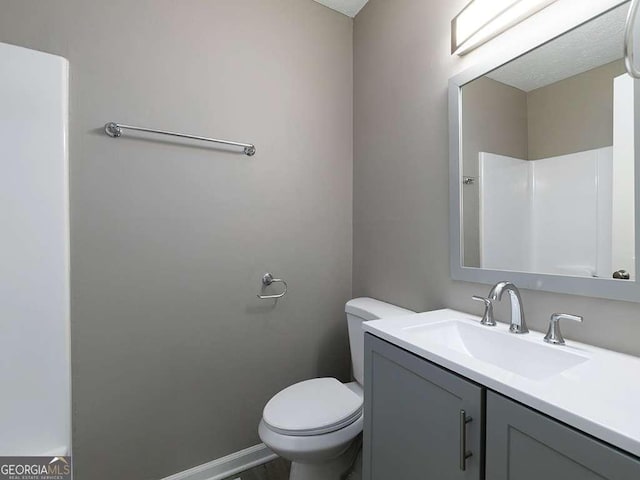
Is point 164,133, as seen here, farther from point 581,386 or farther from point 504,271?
point 581,386

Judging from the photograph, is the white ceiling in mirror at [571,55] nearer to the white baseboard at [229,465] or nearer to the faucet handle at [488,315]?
the faucet handle at [488,315]

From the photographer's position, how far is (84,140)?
1.19 meters

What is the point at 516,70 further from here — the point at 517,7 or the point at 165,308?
the point at 165,308

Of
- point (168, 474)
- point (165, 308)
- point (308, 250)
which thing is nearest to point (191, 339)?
point (165, 308)

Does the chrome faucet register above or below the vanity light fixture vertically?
below

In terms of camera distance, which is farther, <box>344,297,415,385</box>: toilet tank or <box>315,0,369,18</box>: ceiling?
<box>315,0,369,18</box>: ceiling

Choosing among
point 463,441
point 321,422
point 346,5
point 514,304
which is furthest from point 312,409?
point 346,5

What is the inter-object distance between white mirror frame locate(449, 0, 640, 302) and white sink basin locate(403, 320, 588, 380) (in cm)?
19

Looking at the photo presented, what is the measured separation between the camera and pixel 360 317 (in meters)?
1.49

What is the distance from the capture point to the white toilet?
112cm

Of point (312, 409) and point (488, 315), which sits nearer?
point (488, 315)

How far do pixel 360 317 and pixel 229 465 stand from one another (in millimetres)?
993

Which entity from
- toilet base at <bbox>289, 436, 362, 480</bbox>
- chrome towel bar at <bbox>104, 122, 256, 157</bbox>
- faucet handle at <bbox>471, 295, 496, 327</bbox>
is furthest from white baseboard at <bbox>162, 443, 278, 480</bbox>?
chrome towel bar at <bbox>104, 122, 256, 157</bbox>

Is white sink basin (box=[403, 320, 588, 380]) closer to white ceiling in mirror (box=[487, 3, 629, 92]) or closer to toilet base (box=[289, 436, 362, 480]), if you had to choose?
toilet base (box=[289, 436, 362, 480])
